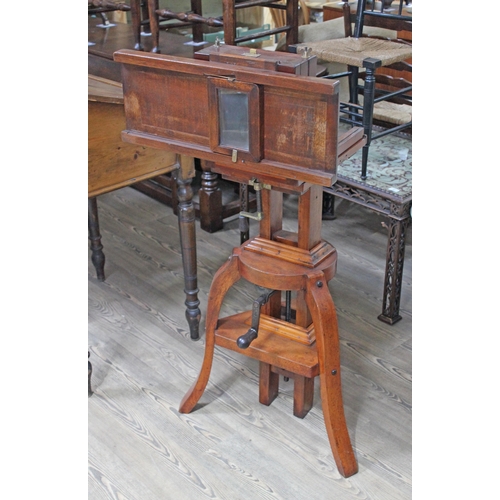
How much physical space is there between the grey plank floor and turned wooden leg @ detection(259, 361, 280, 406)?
0.08 ft

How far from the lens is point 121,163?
71.8 inches

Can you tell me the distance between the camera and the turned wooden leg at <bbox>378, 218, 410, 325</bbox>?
6.78 ft

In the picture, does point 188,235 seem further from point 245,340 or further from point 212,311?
point 245,340

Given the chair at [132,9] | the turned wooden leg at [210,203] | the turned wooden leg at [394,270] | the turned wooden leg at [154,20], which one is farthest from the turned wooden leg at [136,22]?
the turned wooden leg at [394,270]

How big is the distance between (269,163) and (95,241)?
1.22 metres

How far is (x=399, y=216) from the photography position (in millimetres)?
2037

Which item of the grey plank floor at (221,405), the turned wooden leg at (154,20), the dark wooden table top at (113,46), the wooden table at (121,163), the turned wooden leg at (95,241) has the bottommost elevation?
the grey plank floor at (221,405)

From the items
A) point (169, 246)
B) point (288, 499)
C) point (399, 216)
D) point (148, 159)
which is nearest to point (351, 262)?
point (399, 216)

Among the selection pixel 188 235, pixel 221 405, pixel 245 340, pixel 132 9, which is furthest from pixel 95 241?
pixel 245 340

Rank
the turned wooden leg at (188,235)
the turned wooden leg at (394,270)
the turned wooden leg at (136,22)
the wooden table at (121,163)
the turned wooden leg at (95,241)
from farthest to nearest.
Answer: the turned wooden leg at (136,22) < the turned wooden leg at (95,241) < the turned wooden leg at (394,270) < the turned wooden leg at (188,235) < the wooden table at (121,163)

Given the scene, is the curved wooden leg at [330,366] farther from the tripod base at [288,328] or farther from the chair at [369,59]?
the chair at [369,59]

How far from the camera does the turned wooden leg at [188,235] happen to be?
6.24 ft

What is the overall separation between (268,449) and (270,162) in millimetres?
760

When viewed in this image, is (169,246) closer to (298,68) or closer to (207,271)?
(207,271)
